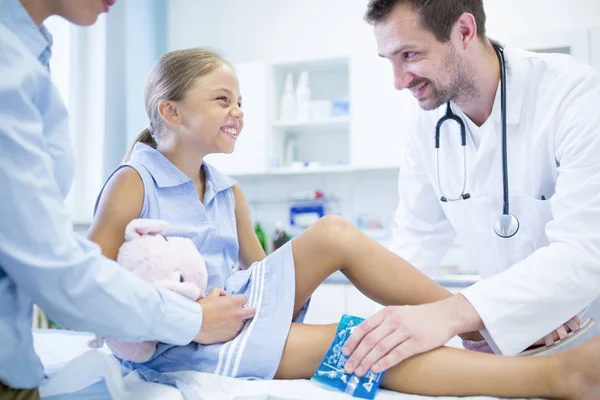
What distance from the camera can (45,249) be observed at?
2.32 ft

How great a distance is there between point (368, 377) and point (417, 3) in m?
1.00

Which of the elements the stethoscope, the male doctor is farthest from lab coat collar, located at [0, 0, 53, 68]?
the stethoscope

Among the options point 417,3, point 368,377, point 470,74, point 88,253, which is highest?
point 417,3

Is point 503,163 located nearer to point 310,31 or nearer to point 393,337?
point 393,337

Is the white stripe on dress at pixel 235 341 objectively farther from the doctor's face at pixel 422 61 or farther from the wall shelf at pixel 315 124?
the wall shelf at pixel 315 124

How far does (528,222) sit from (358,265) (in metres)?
0.54

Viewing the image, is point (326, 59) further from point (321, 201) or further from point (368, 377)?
point (368, 377)

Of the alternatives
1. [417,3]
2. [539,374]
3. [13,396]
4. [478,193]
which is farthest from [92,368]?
[417,3]

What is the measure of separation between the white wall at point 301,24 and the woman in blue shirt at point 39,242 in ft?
8.33

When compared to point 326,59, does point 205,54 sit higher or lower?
lower

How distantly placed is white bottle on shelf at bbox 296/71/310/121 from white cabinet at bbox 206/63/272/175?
18 centimetres

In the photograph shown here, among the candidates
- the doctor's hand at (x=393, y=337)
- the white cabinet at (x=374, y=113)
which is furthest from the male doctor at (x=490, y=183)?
the white cabinet at (x=374, y=113)

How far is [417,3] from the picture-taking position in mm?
1415

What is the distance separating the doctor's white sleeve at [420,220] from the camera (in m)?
1.65
